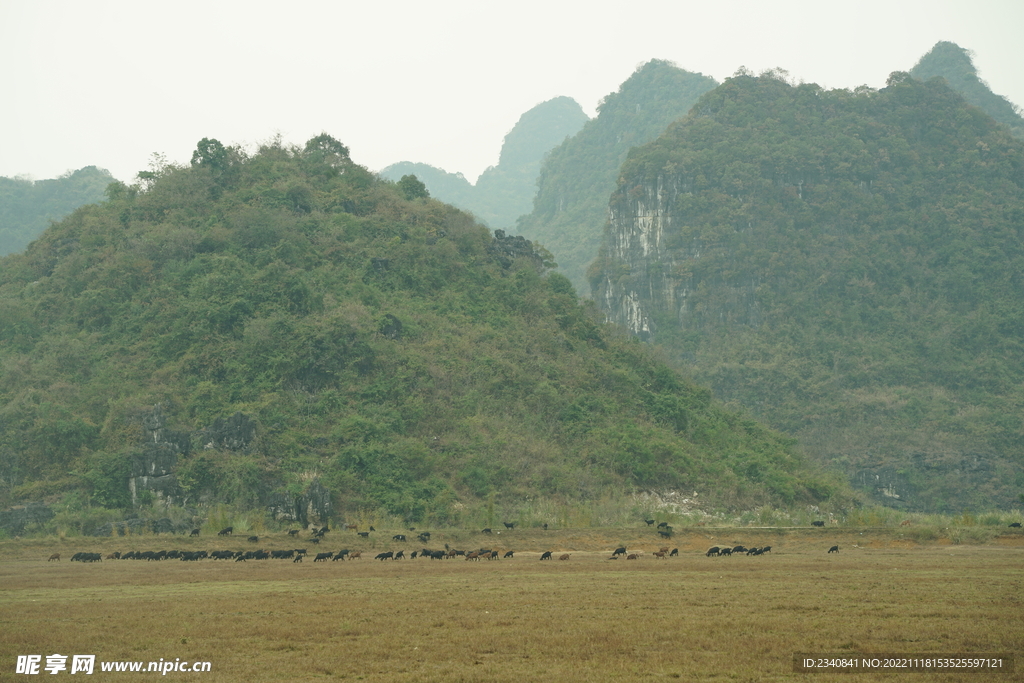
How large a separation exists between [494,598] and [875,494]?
56852 millimetres

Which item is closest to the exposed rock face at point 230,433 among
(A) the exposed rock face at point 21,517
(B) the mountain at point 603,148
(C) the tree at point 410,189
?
(A) the exposed rock face at point 21,517

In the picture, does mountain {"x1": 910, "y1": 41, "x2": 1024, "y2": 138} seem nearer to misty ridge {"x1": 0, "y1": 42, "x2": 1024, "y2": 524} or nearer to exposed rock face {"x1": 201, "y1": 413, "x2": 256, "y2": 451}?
misty ridge {"x1": 0, "y1": 42, "x2": 1024, "y2": 524}

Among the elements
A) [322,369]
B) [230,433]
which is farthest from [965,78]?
[230,433]

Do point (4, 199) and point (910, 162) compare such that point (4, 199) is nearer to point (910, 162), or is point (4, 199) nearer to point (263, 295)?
point (263, 295)

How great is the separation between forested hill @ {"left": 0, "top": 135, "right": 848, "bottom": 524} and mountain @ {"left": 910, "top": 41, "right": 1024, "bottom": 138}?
88.5 meters

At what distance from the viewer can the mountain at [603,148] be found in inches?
5699

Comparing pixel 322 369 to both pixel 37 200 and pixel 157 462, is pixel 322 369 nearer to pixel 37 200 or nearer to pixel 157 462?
pixel 157 462

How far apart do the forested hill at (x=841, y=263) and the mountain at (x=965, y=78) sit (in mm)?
29950

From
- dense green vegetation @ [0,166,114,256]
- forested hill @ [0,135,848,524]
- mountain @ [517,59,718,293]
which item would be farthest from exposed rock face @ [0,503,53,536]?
mountain @ [517,59,718,293]

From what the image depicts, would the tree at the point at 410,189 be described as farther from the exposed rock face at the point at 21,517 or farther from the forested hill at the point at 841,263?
the exposed rock face at the point at 21,517

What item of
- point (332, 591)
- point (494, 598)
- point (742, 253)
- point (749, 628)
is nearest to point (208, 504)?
point (332, 591)

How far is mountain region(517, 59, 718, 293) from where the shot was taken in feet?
475

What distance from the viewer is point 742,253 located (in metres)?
92.9

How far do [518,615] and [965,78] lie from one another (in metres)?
136
